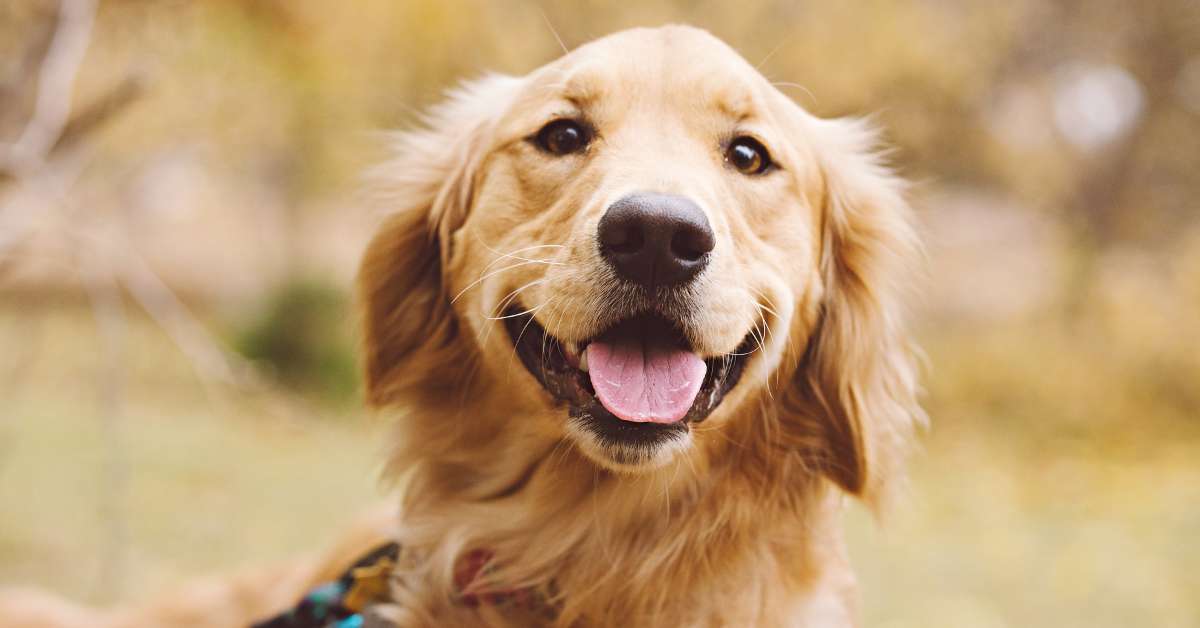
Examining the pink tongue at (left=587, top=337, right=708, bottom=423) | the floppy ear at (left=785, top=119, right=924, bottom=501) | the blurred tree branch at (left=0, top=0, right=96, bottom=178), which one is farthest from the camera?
the blurred tree branch at (left=0, top=0, right=96, bottom=178)

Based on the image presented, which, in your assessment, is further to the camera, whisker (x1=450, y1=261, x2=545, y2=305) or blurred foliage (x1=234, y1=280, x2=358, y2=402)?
blurred foliage (x1=234, y1=280, x2=358, y2=402)

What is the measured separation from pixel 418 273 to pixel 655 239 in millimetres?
1049

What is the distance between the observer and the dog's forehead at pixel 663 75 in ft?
8.41

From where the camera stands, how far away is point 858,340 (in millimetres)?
2758

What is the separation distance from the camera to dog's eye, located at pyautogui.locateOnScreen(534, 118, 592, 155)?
2.60m

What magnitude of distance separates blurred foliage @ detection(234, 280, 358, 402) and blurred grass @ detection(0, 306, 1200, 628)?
1.83 feet

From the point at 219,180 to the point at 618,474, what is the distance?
19.6 m

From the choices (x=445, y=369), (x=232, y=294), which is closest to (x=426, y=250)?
(x=445, y=369)

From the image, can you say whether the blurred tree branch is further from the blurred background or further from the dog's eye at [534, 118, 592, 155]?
the dog's eye at [534, 118, 592, 155]

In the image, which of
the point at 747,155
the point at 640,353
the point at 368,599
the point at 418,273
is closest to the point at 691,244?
the point at 640,353

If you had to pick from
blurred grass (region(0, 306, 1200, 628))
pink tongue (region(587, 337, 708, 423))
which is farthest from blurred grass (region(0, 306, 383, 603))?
pink tongue (region(587, 337, 708, 423))

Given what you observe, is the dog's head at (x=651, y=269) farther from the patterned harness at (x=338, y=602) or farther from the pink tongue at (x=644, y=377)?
the patterned harness at (x=338, y=602)

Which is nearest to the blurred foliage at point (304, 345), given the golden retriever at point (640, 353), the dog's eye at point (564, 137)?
the golden retriever at point (640, 353)

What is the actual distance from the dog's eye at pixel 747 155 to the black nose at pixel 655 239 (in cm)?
47
